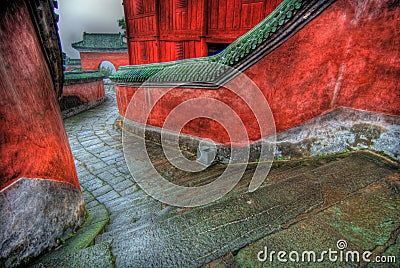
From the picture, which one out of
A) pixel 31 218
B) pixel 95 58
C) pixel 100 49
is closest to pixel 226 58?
pixel 31 218

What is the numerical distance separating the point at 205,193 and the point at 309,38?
8.57 ft

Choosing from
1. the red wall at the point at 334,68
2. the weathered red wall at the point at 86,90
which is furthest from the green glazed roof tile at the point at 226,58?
the weathered red wall at the point at 86,90

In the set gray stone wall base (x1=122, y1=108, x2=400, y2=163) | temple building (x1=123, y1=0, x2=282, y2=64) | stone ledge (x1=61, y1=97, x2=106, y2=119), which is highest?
temple building (x1=123, y1=0, x2=282, y2=64)

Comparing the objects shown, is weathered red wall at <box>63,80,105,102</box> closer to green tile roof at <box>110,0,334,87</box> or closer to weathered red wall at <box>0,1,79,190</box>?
green tile roof at <box>110,0,334,87</box>

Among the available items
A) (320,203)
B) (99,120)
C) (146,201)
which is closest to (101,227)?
(146,201)

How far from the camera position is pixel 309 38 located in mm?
2703

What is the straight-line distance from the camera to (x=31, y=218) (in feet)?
5.35

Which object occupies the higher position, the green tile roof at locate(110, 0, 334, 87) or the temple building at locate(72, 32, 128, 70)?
the temple building at locate(72, 32, 128, 70)

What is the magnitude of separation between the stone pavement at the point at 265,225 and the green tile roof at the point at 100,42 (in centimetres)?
2680

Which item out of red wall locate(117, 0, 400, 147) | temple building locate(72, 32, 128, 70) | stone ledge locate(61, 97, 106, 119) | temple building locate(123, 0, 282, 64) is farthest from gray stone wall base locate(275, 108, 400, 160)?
temple building locate(72, 32, 128, 70)

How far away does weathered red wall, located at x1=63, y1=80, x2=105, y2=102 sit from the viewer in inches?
363

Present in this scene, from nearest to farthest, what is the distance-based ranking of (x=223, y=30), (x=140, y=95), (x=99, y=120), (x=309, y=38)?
1. (x=309, y=38)
2. (x=140, y=95)
3. (x=223, y=30)
4. (x=99, y=120)

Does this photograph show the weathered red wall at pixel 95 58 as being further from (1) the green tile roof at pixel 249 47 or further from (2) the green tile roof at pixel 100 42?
(1) the green tile roof at pixel 249 47

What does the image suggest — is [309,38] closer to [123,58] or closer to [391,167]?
[391,167]
